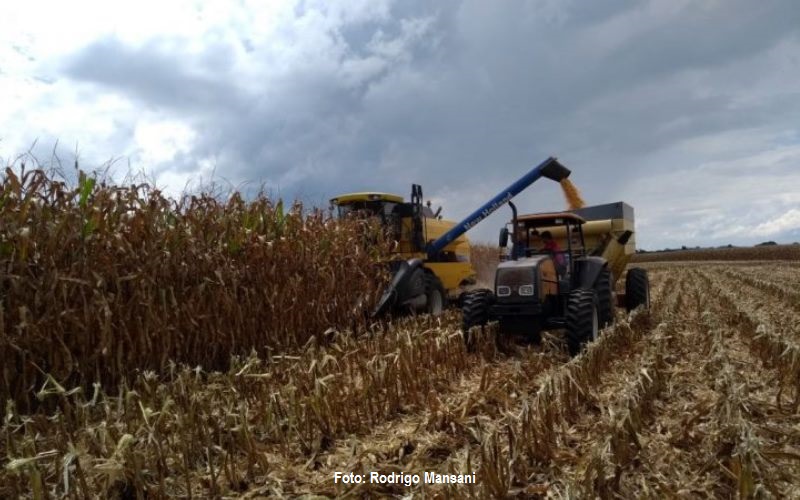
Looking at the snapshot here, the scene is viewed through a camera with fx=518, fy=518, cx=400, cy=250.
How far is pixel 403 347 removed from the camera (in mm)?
4828

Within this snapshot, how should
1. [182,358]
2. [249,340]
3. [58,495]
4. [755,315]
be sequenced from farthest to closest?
[755,315], [249,340], [182,358], [58,495]

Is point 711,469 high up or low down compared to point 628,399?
down

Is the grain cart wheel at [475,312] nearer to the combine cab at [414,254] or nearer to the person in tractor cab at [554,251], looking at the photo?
the person in tractor cab at [554,251]

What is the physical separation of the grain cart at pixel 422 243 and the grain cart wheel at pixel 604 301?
210cm

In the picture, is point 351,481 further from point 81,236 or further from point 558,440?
point 81,236

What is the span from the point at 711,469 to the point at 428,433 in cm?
168

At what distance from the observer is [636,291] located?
9.27 metres

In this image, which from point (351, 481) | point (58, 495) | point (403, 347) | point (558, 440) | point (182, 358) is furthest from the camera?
point (182, 358)

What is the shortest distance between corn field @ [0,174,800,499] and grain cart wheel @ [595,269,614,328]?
47 cm

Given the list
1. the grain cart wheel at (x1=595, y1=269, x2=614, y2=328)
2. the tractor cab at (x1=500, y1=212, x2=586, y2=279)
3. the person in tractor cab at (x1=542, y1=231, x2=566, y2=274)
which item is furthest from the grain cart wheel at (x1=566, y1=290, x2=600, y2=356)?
the person in tractor cab at (x1=542, y1=231, x2=566, y2=274)

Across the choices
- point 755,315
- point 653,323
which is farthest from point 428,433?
point 755,315

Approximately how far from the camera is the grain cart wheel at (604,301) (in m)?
6.92

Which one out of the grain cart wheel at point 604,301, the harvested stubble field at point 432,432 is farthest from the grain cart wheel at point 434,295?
the harvested stubble field at point 432,432

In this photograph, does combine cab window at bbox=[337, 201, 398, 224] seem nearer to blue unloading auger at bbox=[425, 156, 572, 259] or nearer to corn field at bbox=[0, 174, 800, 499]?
blue unloading auger at bbox=[425, 156, 572, 259]
